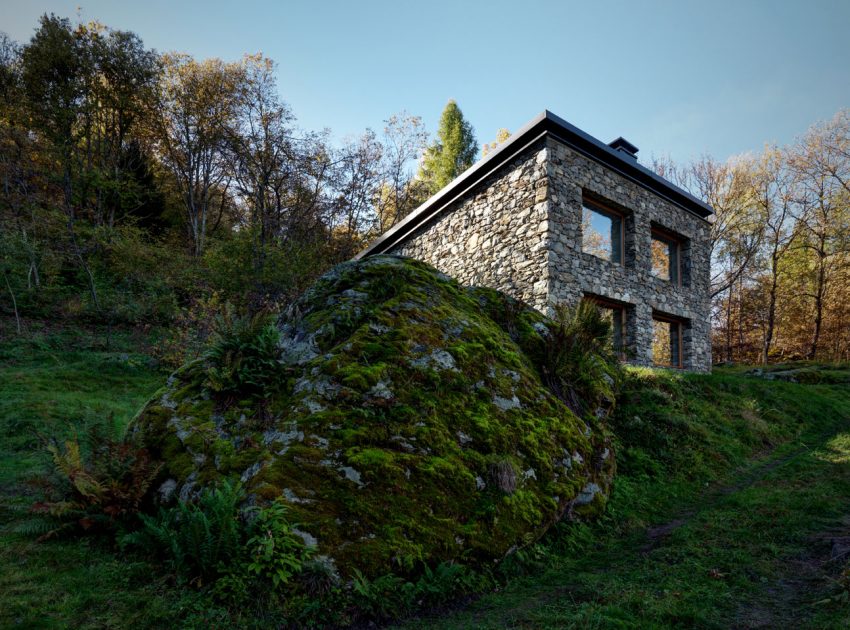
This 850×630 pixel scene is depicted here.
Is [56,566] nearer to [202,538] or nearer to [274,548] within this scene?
[202,538]

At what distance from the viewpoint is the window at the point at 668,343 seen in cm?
1402

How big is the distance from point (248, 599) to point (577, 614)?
2290 mm

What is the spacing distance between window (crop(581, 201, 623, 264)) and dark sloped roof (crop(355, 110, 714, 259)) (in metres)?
1.23

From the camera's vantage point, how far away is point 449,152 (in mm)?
30234

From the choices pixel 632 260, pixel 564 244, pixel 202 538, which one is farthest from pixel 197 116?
pixel 202 538

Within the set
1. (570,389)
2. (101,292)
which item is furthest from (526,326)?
(101,292)

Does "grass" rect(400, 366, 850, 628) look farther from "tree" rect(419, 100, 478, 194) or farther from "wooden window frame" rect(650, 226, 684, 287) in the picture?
"tree" rect(419, 100, 478, 194)

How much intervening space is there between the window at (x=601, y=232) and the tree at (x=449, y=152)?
60.9 ft

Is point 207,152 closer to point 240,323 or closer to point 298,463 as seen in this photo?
point 240,323

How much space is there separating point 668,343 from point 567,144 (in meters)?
7.73

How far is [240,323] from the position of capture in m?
5.04

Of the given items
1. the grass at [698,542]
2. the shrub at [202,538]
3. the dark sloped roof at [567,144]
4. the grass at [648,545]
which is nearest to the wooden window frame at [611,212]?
the dark sloped roof at [567,144]

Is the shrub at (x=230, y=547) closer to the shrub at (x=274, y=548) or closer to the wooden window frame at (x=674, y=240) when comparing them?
the shrub at (x=274, y=548)

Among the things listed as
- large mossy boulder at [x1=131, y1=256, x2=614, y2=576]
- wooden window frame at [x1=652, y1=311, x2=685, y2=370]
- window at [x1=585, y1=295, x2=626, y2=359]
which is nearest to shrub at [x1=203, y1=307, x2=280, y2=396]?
large mossy boulder at [x1=131, y1=256, x2=614, y2=576]
